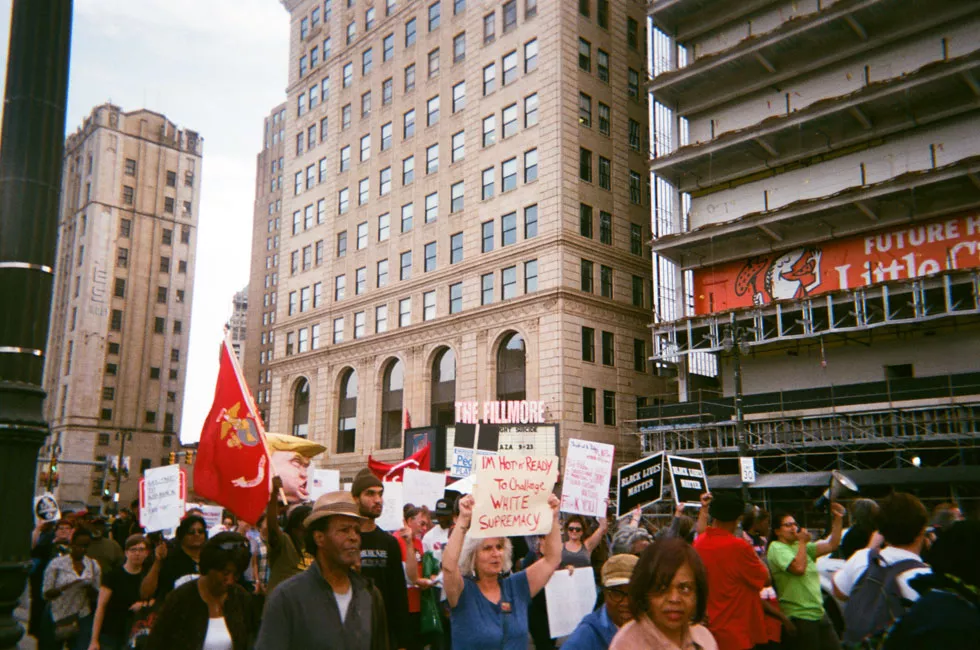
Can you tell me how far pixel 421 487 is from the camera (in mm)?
14664

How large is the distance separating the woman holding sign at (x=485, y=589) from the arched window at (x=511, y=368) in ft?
123

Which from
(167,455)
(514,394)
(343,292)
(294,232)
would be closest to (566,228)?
(514,394)

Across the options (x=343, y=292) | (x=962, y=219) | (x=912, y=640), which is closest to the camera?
(x=912, y=640)

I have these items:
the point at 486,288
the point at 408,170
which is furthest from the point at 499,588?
the point at 408,170

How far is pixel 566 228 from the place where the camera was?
42969 millimetres

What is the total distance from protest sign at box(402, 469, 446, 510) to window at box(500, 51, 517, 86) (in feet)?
117

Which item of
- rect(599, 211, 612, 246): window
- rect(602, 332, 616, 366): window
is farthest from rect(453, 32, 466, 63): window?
rect(602, 332, 616, 366): window

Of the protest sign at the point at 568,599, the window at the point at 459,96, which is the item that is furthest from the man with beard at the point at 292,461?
the window at the point at 459,96

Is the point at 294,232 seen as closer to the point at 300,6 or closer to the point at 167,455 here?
the point at 300,6

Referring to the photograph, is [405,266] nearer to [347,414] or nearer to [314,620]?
[347,414]

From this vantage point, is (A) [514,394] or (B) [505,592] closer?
(B) [505,592]

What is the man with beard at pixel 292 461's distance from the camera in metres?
15.5

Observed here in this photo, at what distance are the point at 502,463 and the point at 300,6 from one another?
6692 cm

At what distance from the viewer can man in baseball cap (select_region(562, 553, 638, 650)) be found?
423 cm
